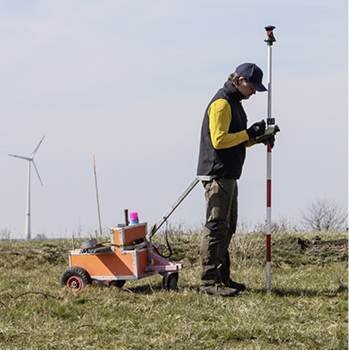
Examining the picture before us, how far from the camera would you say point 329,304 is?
601 cm

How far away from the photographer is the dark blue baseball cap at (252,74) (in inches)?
252

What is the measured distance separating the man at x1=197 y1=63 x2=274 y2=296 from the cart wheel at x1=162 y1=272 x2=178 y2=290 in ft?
1.50

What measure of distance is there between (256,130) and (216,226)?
3.43 feet

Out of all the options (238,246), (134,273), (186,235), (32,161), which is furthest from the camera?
(32,161)

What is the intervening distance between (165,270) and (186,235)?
437cm

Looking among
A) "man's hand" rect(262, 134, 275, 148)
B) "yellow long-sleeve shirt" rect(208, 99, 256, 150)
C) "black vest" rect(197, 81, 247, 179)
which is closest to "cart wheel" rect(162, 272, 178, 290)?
"black vest" rect(197, 81, 247, 179)

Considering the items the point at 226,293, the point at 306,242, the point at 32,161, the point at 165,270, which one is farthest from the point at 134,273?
the point at 32,161

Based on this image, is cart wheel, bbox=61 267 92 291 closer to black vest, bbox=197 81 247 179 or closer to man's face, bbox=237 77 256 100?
black vest, bbox=197 81 247 179

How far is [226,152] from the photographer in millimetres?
6352

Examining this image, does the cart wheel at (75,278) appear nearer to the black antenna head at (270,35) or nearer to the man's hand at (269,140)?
the man's hand at (269,140)

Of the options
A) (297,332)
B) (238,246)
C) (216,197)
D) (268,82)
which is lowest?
(297,332)

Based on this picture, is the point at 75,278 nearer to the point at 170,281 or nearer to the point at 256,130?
the point at 170,281

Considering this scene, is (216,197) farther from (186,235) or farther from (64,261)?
(186,235)

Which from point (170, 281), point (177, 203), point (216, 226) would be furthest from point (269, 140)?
point (170, 281)
